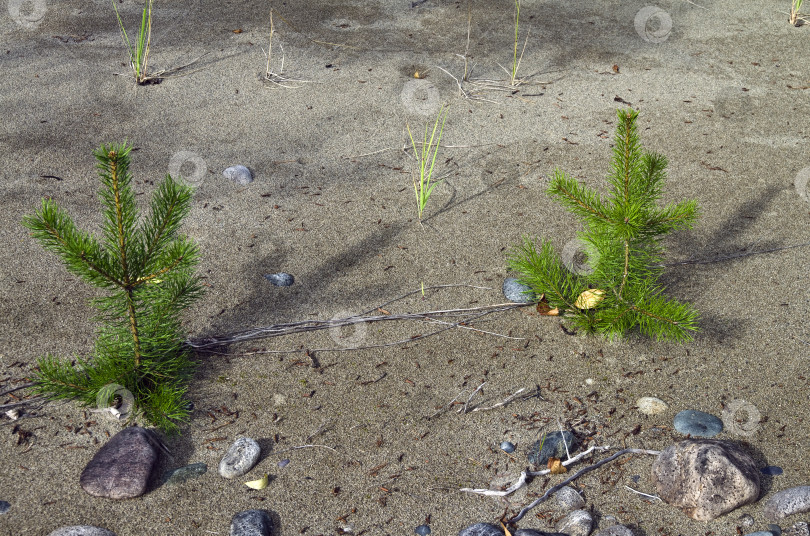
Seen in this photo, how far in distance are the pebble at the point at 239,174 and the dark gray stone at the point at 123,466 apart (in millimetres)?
1592

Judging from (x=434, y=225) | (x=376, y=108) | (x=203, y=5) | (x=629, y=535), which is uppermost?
(x=203, y=5)

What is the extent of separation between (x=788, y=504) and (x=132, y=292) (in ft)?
6.59

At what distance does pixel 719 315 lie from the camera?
2.69 m

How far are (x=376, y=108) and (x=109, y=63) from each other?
176 cm

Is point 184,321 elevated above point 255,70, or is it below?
below

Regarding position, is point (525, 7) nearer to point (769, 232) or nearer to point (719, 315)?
point (769, 232)

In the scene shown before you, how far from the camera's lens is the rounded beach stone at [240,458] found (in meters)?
2.12

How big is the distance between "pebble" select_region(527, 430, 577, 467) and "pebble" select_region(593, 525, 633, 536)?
0.28 metres

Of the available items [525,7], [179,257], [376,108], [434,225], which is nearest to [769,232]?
[434,225]
